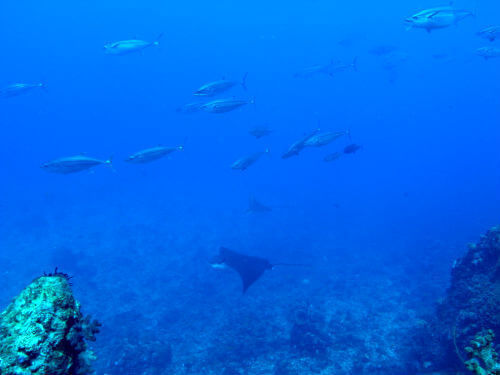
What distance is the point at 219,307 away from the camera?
1182 cm

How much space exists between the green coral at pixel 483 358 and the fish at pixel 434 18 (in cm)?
635

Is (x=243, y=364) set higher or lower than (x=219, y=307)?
higher

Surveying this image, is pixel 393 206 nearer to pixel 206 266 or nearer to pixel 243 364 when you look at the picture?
pixel 206 266

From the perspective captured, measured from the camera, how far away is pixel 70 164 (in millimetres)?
7363

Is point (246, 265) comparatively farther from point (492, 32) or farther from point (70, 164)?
point (492, 32)

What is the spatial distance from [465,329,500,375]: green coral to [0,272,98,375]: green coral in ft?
10.7

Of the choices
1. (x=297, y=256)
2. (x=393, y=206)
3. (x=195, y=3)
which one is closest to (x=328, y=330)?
(x=297, y=256)

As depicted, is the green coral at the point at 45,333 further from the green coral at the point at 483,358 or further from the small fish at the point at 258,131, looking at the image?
the small fish at the point at 258,131

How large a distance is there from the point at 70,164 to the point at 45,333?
645 cm

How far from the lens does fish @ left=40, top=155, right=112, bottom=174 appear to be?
7.28 metres

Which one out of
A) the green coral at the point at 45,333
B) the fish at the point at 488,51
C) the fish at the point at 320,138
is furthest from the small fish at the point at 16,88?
the fish at the point at 488,51

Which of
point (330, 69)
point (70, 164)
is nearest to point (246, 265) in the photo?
point (70, 164)

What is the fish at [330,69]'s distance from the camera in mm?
15928

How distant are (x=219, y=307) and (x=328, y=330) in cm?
414
